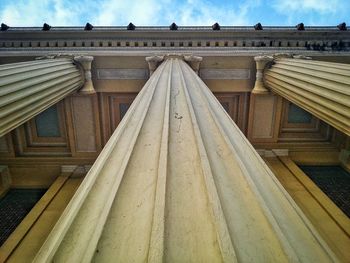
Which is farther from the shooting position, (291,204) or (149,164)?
(149,164)

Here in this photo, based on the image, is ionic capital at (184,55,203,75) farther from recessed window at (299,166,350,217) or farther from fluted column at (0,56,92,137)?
recessed window at (299,166,350,217)

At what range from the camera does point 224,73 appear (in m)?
6.43

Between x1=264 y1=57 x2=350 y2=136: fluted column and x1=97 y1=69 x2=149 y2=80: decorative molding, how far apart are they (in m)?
3.38

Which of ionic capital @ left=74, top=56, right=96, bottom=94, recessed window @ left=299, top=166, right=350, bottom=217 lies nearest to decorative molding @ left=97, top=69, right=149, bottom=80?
ionic capital @ left=74, top=56, right=96, bottom=94

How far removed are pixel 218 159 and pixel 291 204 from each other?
51cm

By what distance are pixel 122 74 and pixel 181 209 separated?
19.1ft

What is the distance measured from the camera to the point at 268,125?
7.39m

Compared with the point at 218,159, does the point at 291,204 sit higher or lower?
lower

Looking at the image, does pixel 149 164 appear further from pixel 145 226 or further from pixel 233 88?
pixel 233 88

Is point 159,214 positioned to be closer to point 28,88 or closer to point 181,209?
point 181,209

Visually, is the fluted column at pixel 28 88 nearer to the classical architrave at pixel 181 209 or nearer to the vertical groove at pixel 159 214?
the classical architrave at pixel 181 209

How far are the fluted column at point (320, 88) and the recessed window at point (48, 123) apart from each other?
20.3 feet

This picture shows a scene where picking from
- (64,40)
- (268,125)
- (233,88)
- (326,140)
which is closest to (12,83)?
(64,40)

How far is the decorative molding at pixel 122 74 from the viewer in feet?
20.9
